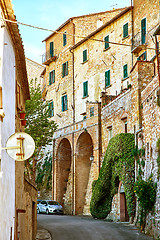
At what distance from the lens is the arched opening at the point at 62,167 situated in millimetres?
41469

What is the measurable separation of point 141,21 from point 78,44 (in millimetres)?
10269

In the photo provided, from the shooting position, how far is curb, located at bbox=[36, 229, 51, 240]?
19656mm

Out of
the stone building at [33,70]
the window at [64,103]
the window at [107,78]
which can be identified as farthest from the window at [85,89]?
the stone building at [33,70]

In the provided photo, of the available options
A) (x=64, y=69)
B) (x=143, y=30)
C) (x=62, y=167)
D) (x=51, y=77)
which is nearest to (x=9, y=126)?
(x=143, y=30)

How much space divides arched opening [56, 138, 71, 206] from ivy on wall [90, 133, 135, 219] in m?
10.3

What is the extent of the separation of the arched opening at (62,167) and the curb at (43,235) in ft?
60.7

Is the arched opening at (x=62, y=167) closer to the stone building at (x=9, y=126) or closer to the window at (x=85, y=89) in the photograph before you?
the window at (x=85, y=89)

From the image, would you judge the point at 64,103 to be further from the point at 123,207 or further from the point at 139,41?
the point at 123,207

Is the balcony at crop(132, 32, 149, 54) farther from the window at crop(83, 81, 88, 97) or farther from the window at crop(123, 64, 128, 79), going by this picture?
the window at crop(83, 81, 88, 97)

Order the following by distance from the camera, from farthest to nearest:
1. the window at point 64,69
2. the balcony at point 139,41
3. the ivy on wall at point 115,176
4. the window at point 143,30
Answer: the window at point 64,69 → the window at point 143,30 → the balcony at point 139,41 → the ivy on wall at point 115,176

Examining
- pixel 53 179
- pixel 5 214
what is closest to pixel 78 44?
pixel 53 179

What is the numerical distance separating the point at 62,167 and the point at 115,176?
49.8 feet

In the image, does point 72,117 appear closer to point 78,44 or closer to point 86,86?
point 86,86

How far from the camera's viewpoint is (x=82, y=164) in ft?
127
